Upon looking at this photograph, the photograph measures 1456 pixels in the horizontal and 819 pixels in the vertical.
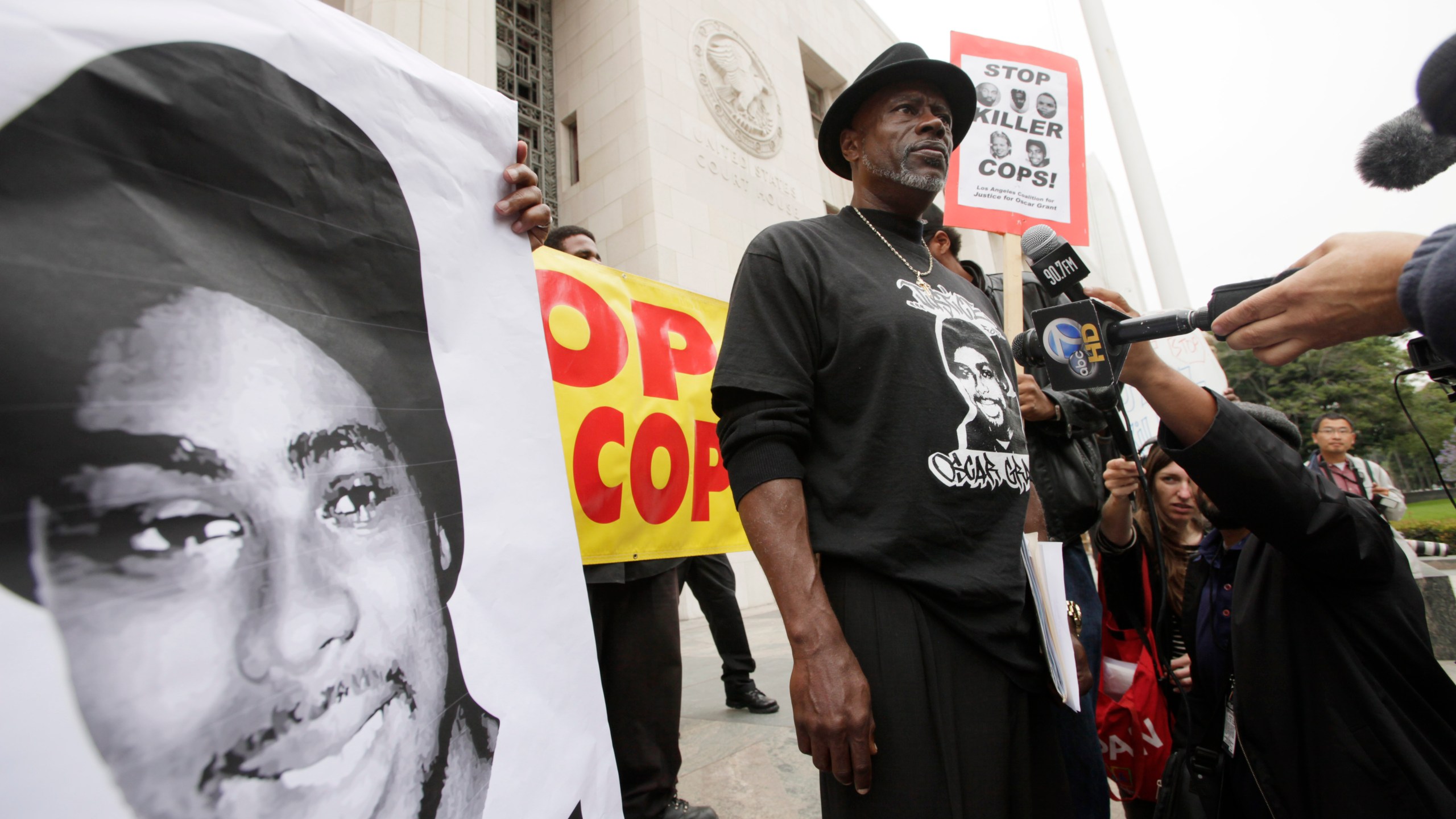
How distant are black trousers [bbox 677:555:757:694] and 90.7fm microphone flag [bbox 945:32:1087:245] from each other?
1884 mm

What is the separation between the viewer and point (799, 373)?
115cm

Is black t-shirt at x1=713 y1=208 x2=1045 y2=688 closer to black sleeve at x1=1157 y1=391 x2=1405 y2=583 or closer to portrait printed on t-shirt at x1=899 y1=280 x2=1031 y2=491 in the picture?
portrait printed on t-shirt at x1=899 y1=280 x2=1031 y2=491

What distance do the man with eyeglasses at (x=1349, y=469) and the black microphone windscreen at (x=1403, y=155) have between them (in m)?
4.70

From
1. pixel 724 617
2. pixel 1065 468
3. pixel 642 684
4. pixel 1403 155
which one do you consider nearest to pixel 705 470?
pixel 642 684

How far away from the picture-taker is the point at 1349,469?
4812 millimetres

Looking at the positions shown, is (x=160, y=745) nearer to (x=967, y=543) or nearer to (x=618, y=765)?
(x=967, y=543)

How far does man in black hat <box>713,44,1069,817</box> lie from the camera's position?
3.31 feet

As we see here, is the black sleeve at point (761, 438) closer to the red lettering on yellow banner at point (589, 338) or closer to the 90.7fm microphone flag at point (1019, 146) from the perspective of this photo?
the red lettering on yellow banner at point (589, 338)

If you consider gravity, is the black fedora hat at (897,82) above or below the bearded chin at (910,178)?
above

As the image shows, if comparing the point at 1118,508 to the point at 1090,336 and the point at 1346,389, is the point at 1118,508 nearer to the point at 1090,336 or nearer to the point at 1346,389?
the point at 1090,336

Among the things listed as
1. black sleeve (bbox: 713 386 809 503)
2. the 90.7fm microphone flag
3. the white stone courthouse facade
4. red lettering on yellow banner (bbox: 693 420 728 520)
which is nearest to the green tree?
the white stone courthouse facade

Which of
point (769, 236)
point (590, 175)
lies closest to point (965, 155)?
point (769, 236)

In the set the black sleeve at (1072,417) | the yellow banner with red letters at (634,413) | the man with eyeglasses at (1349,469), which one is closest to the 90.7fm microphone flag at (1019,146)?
the black sleeve at (1072,417)

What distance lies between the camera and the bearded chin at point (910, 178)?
145cm
